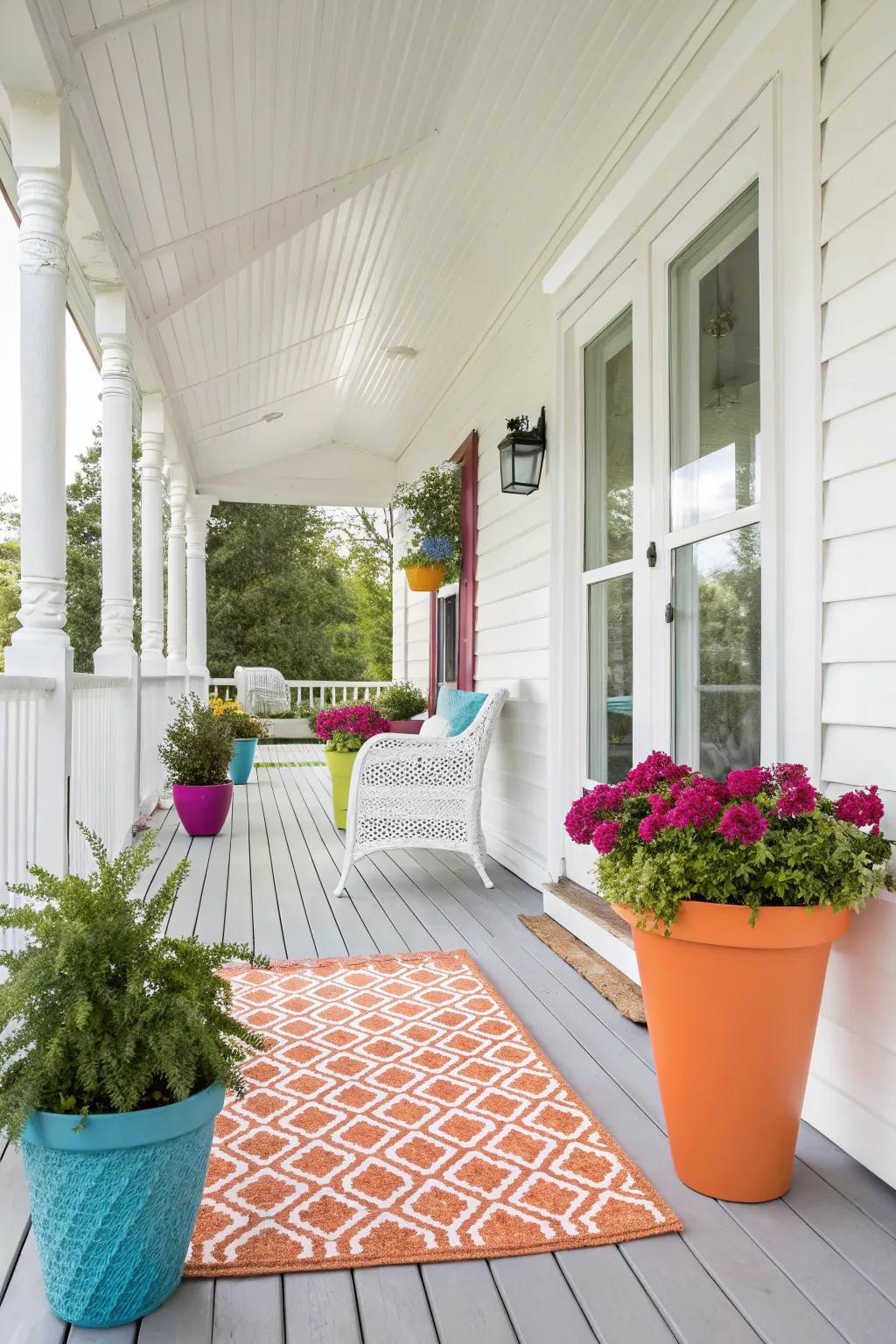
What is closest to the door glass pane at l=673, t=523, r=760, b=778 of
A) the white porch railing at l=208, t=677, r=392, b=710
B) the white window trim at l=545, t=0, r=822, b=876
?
the white window trim at l=545, t=0, r=822, b=876

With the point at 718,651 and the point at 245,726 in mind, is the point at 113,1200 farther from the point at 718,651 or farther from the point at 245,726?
the point at 245,726

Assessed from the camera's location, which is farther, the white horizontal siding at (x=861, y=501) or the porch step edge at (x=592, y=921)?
the porch step edge at (x=592, y=921)

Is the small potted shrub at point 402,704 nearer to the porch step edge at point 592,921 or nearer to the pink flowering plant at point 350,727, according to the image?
the pink flowering plant at point 350,727

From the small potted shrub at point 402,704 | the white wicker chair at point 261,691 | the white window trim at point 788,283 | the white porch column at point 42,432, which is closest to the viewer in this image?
the white window trim at point 788,283

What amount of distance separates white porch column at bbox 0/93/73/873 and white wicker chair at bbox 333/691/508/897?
1.45m

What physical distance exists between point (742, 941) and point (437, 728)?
304cm

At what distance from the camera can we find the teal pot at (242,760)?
300 inches

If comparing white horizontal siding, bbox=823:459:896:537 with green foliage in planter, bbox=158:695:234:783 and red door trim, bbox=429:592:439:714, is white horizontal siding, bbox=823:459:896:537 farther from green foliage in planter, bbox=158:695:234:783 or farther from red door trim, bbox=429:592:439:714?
red door trim, bbox=429:592:439:714

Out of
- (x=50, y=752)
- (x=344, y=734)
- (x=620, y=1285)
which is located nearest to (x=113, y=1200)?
(x=620, y=1285)

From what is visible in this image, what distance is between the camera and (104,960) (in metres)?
1.37

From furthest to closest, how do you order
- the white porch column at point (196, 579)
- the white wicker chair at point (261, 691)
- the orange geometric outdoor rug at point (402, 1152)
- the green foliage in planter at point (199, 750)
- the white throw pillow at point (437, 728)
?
1. the white wicker chair at point (261, 691)
2. the white porch column at point (196, 579)
3. the green foliage in planter at point (199, 750)
4. the white throw pillow at point (437, 728)
5. the orange geometric outdoor rug at point (402, 1152)

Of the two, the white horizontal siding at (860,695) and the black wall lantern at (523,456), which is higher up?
the black wall lantern at (523,456)

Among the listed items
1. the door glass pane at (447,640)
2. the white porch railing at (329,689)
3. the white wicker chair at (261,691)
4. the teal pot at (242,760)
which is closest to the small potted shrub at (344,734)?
the door glass pane at (447,640)

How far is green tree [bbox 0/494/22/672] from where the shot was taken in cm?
2109
